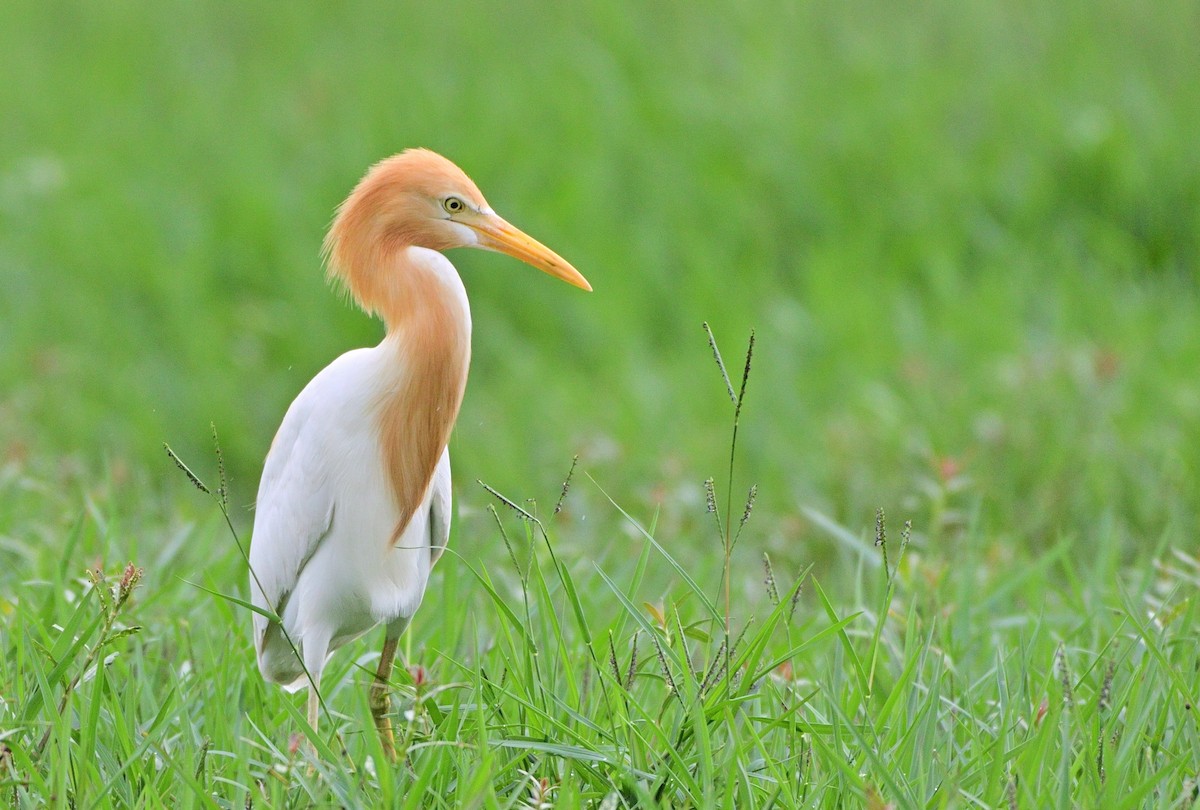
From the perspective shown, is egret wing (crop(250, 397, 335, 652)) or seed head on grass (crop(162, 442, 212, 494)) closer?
seed head on grass (crop(162, 442, 212, 494))

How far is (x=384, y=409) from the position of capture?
2193 mm

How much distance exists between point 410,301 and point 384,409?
18 centimetres

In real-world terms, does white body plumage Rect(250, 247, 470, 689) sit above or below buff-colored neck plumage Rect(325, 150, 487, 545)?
below

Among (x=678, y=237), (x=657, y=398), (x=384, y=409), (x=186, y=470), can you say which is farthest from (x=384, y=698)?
(x=678, y=237)

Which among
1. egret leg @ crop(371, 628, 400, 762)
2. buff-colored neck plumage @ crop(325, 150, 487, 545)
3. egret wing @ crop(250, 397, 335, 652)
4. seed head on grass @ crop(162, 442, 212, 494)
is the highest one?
buff-colored neck plumage @ crop(325, 150, 487, 545)

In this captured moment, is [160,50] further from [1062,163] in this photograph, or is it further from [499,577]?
[499,577]

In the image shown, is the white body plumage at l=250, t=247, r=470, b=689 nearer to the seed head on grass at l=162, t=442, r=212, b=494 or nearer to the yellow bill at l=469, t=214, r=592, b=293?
the yellow bill at l=469, t=214, r=592, b=293

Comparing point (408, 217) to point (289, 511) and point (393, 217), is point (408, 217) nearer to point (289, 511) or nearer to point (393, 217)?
point (393, 217)

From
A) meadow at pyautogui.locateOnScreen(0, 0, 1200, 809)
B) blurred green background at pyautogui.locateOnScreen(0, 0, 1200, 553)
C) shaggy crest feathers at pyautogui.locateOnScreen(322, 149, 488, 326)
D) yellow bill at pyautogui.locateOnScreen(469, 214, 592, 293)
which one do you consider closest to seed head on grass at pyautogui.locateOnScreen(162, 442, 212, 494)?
meadow at pyautogui.locateOnScreen(0, 0, 1200, 809)

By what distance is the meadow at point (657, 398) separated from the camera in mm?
2100

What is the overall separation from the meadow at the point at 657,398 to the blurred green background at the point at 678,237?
0.08 ft

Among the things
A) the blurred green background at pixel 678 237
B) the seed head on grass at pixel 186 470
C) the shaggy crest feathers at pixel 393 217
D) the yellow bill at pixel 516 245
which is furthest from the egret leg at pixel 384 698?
the blurred green background at pixel 678 237

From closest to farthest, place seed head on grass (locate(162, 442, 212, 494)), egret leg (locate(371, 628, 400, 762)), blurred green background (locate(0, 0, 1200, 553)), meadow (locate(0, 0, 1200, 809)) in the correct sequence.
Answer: seed head on grass (locate(162, 442, 212, 494)), meadow (locate(0, 0, 1200, 809)), egret leg (locate(371, 628, 400, 762)), blurred green background (locate(0, 0, 1200, 553))

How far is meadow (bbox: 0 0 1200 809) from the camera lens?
2.10 m
